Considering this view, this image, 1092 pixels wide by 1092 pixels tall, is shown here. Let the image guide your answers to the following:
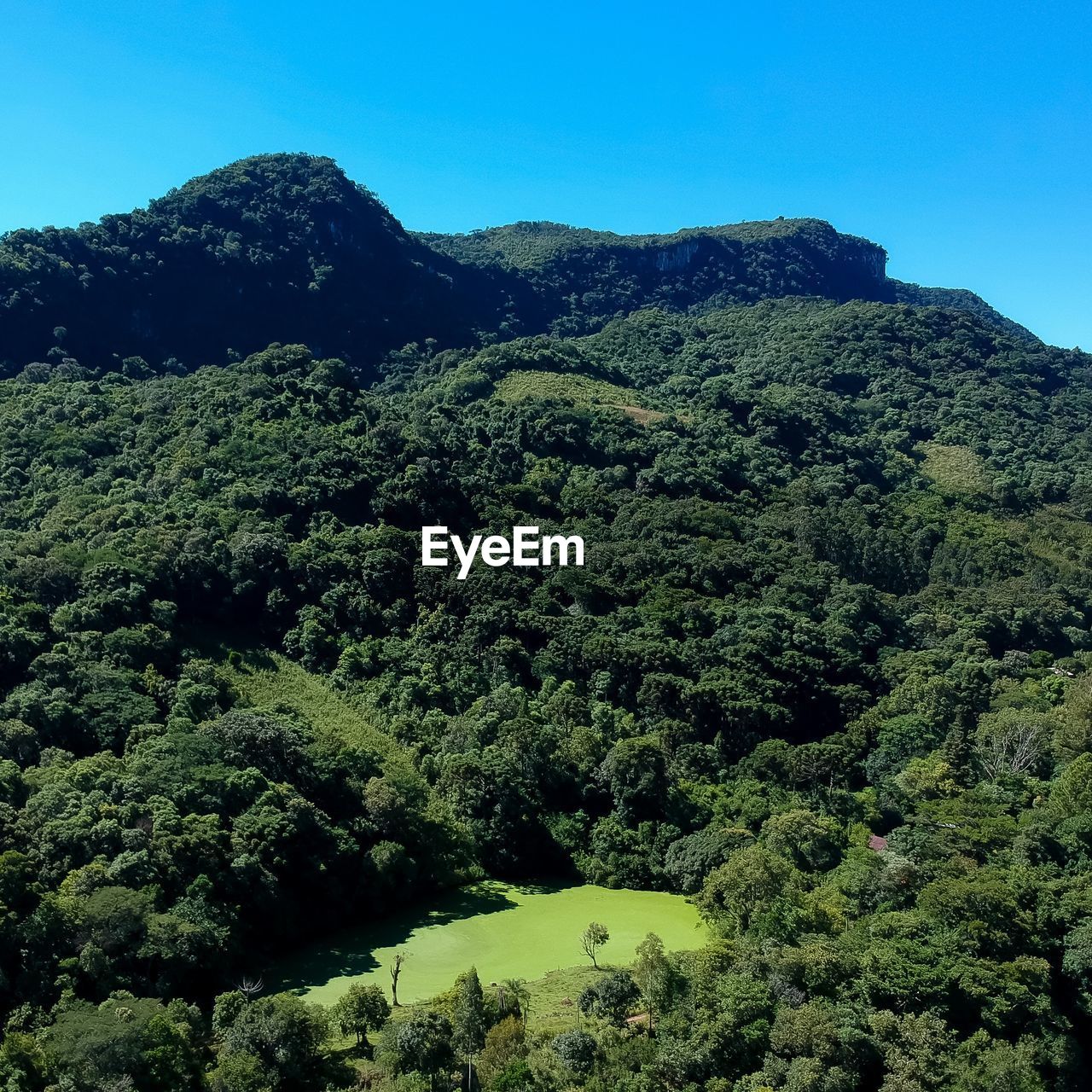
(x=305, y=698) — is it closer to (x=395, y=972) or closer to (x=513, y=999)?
(x=395, y=972)

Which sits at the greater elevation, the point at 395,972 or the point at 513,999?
the point at 513,999

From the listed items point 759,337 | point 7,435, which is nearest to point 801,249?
point 759,337

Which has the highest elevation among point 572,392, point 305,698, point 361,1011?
point 572,392

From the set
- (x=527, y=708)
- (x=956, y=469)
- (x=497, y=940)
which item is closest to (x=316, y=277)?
(x=956, y=469)

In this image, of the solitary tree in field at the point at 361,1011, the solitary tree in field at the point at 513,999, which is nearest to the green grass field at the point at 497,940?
the solitary tree in field at the point at 513,999

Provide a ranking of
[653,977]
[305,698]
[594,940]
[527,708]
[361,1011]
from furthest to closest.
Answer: [305,698], [527,708], [594,940], [653,977], [361,1011]

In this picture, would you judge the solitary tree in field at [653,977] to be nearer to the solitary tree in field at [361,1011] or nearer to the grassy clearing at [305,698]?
the solitary tree in field at [361,1011]
